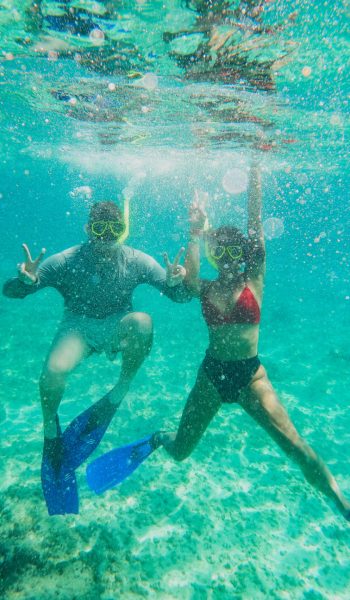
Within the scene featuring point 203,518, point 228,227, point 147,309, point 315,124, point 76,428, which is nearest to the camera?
point 228,227

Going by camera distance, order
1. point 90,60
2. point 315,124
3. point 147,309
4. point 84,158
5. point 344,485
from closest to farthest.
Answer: point 344,485
point 90,60
point 315,124
point 147,309
point 84,158

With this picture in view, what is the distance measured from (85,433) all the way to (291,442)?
3.05m

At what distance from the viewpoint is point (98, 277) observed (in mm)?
5246

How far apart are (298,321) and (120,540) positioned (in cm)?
1577

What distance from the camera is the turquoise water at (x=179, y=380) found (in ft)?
16.1

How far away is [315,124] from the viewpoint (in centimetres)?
1394

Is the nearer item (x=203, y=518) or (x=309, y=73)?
(x=203, y=518)

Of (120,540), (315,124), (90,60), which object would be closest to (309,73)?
(315,124)

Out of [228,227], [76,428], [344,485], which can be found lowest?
[344,485]

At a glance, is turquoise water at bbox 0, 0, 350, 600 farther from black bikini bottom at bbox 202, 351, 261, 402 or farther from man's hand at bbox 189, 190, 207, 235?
man's hand at bbox 189, 190, 207, 235

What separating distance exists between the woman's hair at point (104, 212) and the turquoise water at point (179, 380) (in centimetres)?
474

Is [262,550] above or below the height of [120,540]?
below

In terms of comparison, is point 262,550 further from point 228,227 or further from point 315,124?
point 315,124

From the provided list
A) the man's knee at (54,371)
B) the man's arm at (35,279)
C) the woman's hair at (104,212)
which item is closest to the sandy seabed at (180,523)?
the man's knee at (54,371)
